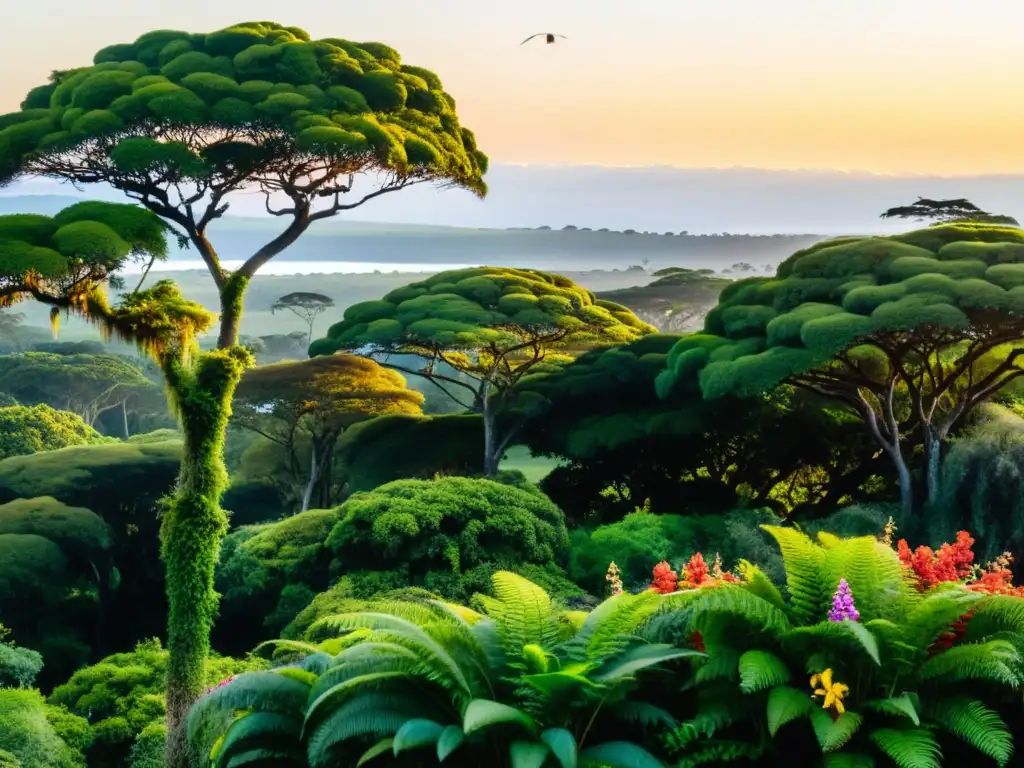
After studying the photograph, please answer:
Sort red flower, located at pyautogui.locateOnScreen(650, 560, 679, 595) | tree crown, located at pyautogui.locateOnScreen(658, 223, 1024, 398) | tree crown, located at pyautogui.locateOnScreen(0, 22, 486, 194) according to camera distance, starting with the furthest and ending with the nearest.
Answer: tree crown, located at pyautogui.locateOnScreen(0, 22, 486, 194)
tree crown, located at pyautogui.locateOnScreen(658, 223, 1024, 398)
red flower, located at pyautogui.locateOnScreen(650, 560, 679, 595)

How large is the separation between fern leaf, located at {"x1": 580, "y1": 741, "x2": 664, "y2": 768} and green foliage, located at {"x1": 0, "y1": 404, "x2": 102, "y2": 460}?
21954mm

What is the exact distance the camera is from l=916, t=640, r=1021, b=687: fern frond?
449 cm

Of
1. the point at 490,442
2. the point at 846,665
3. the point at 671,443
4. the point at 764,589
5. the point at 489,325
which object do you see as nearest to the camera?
the point at 846,665

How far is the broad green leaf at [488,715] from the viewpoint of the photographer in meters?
4.30

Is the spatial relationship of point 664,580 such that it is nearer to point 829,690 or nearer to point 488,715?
point 829,690

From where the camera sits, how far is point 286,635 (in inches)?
481

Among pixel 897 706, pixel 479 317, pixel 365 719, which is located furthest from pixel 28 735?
pixel 479 317

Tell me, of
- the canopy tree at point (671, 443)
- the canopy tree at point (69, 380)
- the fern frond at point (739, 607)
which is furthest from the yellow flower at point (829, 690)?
the canopy tree at point (69, 380)

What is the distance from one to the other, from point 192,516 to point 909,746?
20.0 ft

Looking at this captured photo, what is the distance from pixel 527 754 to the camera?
449cm

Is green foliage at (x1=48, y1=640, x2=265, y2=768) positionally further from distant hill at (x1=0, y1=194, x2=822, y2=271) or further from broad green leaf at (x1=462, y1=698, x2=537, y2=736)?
distant hill at (x1=0, y1=194, x2=822, y2=271)

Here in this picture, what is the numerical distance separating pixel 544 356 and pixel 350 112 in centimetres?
639

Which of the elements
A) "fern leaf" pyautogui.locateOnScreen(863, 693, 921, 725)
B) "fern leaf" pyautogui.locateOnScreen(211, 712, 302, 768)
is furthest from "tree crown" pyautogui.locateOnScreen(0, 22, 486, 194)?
"fern leaf" pyautogui.locateOnScreen(863, 693, 921, 725)

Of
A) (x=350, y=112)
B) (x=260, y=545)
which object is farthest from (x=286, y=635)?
(x=350, y=112)
